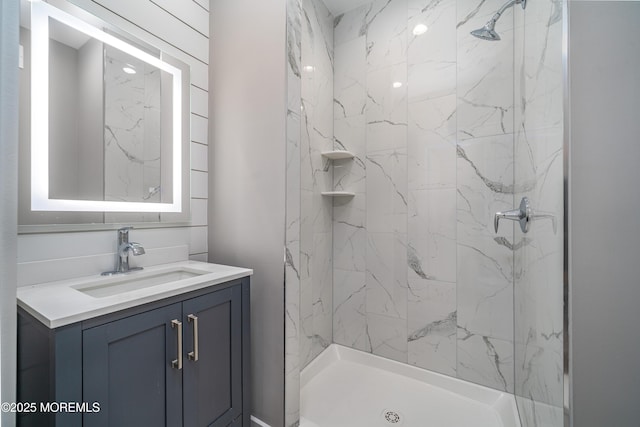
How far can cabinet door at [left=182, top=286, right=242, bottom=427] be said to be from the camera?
937 millimetres

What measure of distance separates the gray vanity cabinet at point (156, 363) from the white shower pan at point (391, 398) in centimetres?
58

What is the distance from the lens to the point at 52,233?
0.96 metres

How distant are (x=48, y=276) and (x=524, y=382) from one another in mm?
2124

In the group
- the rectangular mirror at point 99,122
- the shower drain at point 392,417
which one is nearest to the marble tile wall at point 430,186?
the shower drain at point 392,417

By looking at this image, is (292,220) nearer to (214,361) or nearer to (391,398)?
(214,361)

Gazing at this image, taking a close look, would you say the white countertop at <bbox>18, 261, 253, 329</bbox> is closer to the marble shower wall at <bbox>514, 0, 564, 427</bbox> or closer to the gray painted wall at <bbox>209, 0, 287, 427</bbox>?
the gray painted wall at <bbox>209, 0, 287, 427</bbox>

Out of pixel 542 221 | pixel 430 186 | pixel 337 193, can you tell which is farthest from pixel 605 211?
pixel 337 193

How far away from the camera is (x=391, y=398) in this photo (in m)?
1.62

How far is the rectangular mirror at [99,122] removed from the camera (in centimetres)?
94

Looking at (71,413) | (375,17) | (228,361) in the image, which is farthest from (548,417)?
(375,17)

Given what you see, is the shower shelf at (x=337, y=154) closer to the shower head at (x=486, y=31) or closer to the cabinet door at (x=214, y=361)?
the shower head at (x=486, y=31)

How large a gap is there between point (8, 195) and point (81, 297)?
348 mm

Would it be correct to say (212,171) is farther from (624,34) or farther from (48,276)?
(624,34)

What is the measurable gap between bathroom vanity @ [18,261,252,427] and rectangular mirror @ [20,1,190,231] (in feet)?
1.13
